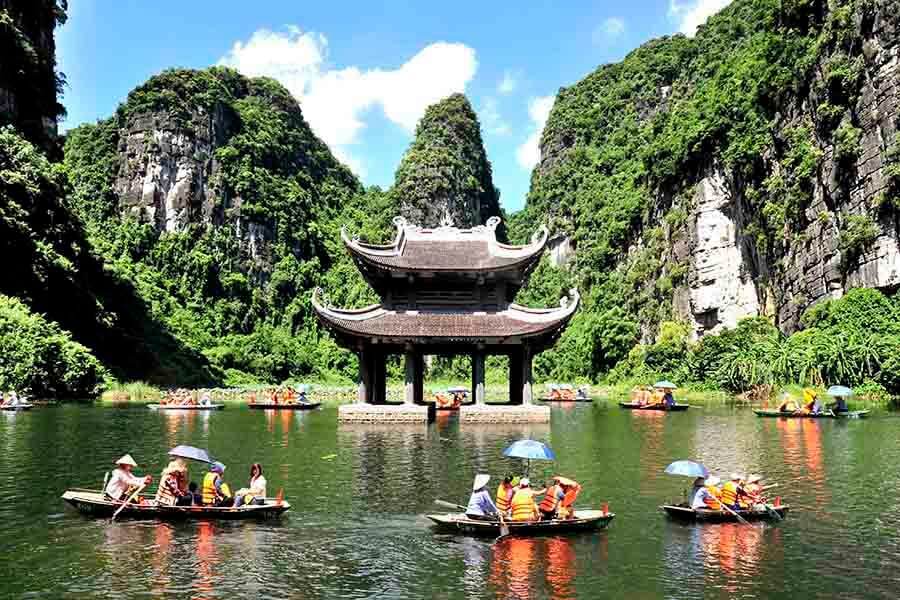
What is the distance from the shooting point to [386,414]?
29.3m

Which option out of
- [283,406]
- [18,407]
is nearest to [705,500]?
[283,406]

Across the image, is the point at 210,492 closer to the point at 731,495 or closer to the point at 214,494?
the point at 214,494

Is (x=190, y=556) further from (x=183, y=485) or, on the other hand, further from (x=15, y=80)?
(x=15, y=80)

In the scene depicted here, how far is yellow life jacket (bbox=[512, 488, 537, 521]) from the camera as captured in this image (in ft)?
39.7

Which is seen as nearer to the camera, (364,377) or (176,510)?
(176,510)

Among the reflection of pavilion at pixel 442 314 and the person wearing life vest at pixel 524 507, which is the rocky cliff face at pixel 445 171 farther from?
the person wearing life vest at pixel 524 507

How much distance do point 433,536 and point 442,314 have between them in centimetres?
1903

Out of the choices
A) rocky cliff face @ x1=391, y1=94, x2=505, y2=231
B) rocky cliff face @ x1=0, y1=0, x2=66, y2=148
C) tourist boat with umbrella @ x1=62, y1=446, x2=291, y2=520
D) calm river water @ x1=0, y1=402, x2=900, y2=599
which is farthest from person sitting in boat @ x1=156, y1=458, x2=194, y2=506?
rocky cliff face @ x1=391, y1=94, x2=505, y2=231

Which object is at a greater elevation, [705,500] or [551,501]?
[551,501]

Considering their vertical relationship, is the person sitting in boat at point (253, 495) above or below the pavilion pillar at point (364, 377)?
below

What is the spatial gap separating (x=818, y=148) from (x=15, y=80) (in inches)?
2110

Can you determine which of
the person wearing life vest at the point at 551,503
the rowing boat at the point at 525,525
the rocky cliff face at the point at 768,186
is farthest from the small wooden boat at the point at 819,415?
the person wearing life vest at the point at 551,503

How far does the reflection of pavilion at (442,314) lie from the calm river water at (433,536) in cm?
674

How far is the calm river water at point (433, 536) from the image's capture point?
9.55 m
